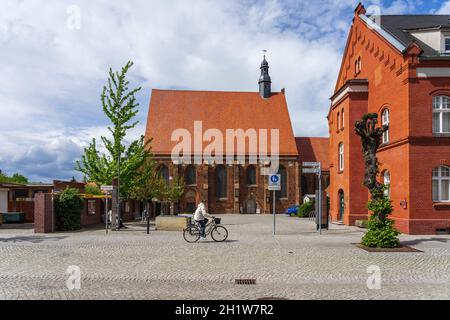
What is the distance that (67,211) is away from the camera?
21484 mm

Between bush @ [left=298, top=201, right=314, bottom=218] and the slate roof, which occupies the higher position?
the slate roof

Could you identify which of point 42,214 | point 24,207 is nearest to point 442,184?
point 42,214

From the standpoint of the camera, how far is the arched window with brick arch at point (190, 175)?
4679 centimetres

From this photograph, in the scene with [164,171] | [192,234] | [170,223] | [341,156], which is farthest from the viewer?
[164,171]

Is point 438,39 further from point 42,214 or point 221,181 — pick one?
point 221,181

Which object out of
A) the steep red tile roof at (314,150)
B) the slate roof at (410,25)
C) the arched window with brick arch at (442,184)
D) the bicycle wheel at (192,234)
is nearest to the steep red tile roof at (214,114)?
the steep red tile roof at (314,150)

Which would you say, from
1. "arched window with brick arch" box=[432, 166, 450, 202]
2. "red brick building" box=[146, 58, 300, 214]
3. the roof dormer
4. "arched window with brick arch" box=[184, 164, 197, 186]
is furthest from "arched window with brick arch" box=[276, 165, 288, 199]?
"arched window with brick arch" box=[432, 166, 450, 202]

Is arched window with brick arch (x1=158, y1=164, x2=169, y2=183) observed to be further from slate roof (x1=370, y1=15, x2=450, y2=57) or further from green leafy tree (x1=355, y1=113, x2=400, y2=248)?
green leafy tree (x1=355, y1=113, x2=400, y2=248)

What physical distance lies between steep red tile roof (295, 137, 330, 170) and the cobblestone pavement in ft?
118

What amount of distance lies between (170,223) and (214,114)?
96.5 ft

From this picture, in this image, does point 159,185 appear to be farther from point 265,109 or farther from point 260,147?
point 265,109

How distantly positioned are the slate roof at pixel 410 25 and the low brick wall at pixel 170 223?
1490 cm

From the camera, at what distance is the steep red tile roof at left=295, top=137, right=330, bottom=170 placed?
51.9 metres
